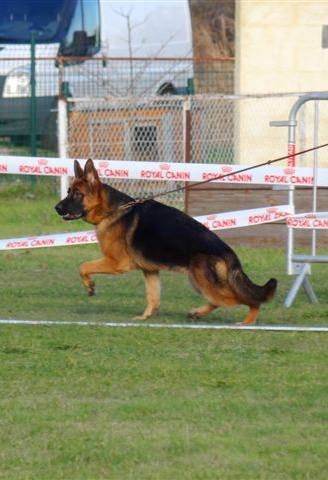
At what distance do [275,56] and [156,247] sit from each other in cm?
1018

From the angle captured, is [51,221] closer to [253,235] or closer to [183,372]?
[253,235]

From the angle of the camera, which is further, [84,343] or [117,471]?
[84,343]

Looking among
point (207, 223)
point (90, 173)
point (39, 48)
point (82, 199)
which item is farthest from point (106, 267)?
point (39, 48)

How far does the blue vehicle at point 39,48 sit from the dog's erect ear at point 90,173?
33.3ft

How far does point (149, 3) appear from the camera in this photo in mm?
23016

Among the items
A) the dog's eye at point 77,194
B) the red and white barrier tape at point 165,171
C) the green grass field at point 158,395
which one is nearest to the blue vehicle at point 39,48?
the red and white barrier tape at point 165,171

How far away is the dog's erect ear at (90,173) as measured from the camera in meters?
8.97

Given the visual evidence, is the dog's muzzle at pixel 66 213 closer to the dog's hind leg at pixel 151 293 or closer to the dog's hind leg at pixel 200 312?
the dog's hind leg at pixel 151 293

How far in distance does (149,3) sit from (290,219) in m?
13.7

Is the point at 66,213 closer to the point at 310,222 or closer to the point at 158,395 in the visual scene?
the point at 310,222

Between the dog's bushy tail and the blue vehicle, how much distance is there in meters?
10.8

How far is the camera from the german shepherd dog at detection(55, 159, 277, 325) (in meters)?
8.61

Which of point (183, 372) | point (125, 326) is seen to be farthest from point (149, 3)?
point (183, 372)

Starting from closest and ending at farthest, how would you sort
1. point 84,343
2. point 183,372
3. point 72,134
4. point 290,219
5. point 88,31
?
1. point 183,372
2. point 84,343
3. point 290,219
4. point 72,134
5. point 88,31
